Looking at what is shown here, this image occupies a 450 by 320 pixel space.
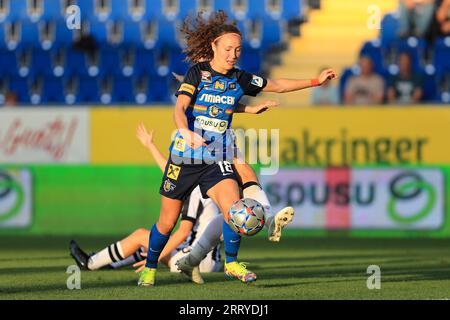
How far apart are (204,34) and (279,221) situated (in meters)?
1.58

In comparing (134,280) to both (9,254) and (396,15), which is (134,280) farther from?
(396,15)

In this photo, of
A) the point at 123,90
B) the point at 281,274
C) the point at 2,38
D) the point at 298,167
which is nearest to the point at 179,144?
the point at 281,274

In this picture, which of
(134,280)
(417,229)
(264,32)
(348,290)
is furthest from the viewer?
(264,32)

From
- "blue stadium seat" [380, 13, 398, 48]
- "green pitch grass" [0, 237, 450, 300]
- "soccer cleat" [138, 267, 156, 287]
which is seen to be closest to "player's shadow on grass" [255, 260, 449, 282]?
"green pitch grass" [0, 237, 450, 300]

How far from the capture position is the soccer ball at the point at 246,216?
322 inches

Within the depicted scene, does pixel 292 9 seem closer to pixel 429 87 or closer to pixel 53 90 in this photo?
pixel 429 87

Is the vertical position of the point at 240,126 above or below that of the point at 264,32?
below

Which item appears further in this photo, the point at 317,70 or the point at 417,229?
the point at 317,70

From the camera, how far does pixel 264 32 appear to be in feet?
60.2

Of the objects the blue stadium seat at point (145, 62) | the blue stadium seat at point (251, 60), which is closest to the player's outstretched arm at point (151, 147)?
the blue stadium seat at point (251, 60)

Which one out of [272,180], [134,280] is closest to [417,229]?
[272,180]

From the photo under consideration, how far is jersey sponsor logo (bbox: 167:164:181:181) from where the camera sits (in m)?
8.58

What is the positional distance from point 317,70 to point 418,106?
2909 mm

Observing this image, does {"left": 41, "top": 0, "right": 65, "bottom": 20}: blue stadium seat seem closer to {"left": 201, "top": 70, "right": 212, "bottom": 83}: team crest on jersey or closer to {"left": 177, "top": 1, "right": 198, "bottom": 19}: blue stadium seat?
{"left": 177, "top": 1, "right": 198, "bottom": 19}: blue stadium seat
